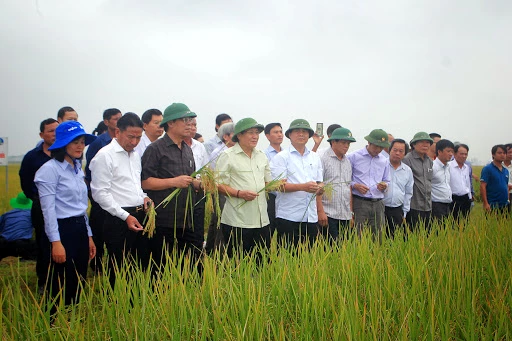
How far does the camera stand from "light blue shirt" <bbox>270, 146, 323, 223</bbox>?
4473mm

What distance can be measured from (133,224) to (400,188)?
3.58 meters

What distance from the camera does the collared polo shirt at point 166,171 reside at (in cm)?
367

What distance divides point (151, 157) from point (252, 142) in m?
0.92

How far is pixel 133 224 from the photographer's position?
135 inches

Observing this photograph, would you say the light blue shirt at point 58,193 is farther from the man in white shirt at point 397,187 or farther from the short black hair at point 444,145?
the short black hair at point 444,145

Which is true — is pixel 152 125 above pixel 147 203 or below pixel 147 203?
above

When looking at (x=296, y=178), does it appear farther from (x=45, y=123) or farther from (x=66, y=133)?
(x=45, y=123)

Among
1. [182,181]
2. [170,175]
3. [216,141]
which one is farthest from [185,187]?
[216,141]

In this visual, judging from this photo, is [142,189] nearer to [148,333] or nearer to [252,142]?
[252,142]

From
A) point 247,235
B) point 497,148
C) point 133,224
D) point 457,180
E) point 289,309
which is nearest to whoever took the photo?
point 289,309

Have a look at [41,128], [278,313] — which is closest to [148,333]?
[278,313]

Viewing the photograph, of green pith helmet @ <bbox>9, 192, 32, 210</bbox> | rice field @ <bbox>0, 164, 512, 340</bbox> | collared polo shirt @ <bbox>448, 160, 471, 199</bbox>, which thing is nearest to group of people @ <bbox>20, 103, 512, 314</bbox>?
rice field @ <bbox>0, 164, 512, 340</bbox>

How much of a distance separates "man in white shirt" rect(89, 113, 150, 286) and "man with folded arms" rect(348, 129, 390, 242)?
261 cm

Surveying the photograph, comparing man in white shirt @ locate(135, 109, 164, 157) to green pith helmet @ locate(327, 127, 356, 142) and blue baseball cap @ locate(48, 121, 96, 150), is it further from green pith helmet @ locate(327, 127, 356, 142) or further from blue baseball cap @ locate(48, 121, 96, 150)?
green pith helmet @ locate(327, 127, 356, 142)
